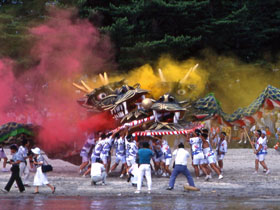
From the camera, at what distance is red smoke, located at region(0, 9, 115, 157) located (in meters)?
22.0

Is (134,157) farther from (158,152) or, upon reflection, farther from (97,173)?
(97,173)

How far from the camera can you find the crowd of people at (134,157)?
52.1 ft

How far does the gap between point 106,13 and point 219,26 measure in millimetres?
8774

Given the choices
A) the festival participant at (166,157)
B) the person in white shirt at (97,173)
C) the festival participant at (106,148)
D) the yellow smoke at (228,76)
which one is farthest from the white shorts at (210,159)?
the yellow smoke at (228,76)

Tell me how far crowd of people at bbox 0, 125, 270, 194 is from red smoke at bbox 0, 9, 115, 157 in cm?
149

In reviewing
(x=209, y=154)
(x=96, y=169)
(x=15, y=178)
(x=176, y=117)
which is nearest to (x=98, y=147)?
(x=96, y=169)

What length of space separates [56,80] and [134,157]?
34.1 feet

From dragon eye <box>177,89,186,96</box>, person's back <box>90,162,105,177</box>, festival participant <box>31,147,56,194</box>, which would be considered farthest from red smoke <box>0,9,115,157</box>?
festival participant <box>31,147,56,194</box>

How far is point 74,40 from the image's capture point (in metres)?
28.0

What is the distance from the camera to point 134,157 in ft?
61.8

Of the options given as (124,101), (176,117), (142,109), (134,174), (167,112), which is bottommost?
(134,174)

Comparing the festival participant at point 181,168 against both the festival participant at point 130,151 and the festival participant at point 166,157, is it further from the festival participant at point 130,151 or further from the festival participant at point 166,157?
the festival participant at point 166,157

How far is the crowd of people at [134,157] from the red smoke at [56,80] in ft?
4.88

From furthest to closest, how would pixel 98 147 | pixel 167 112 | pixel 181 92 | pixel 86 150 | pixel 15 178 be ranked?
pixel 181 92, pixel 86 150, pixel 167 112, pixel 98 147, pixel 15 178
